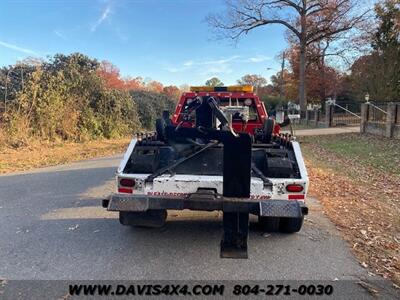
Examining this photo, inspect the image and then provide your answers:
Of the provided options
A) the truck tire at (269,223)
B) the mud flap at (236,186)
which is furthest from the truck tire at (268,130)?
the mud flap at (236,186)

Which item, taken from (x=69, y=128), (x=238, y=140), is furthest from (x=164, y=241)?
(x=69, y=128)

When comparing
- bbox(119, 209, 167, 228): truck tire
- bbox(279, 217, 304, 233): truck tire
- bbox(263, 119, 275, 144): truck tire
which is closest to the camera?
bbox(119, 209, 167, 228): truck tire

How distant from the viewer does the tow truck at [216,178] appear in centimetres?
390

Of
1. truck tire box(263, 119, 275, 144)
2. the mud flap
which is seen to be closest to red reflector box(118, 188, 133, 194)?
the mud flap

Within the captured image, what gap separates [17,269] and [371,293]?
3467 mm

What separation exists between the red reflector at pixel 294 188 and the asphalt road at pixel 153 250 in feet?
2.41

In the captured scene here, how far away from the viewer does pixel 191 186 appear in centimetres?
439

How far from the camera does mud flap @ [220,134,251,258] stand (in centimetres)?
382

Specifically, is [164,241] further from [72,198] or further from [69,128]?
[69,128]

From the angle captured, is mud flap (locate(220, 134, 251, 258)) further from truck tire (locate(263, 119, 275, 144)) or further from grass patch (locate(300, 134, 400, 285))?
truck tire (locate(263, 119, 275, 144))

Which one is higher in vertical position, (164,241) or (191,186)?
(191,186)

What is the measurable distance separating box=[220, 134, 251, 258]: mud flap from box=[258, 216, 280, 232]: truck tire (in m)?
1.24

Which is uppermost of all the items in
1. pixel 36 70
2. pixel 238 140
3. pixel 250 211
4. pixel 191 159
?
pixel 36 70

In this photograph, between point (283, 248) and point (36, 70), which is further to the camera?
point (36, 70)
